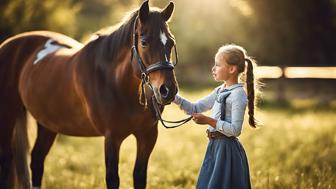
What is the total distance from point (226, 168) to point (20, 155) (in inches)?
103

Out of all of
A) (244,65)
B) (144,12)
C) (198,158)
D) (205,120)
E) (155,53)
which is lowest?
(198,158)

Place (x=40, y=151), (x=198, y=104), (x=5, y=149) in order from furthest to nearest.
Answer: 1. (x=40, y=151)
2. (x=5, y=149)
3. (x=198, y=104)

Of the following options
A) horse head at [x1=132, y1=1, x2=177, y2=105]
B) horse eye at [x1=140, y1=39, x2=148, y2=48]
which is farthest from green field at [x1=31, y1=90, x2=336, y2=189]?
horse eye at [x1=140, y1=39, x2=148, y2=48]

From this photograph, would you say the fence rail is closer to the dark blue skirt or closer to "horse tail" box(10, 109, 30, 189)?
"horse tail" box(10, 109, 30, 189)

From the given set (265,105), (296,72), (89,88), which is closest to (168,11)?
(89,88)

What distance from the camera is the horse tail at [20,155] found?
518 centimetres

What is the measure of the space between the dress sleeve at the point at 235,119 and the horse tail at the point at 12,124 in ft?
8.58

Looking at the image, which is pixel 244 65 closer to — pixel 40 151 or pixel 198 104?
pixel 198 104

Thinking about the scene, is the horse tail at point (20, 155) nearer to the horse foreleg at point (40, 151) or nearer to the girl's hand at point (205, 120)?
the horse foreleg at point (40, 151)

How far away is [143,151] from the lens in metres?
4.25

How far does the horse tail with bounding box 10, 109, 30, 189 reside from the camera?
5180 millimetres

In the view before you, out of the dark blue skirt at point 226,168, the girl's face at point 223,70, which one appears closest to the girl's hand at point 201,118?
the dark blue skirt at point 226,168

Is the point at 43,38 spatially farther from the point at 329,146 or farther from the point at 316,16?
the point at 316,16

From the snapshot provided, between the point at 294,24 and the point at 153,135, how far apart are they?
16.2 m
